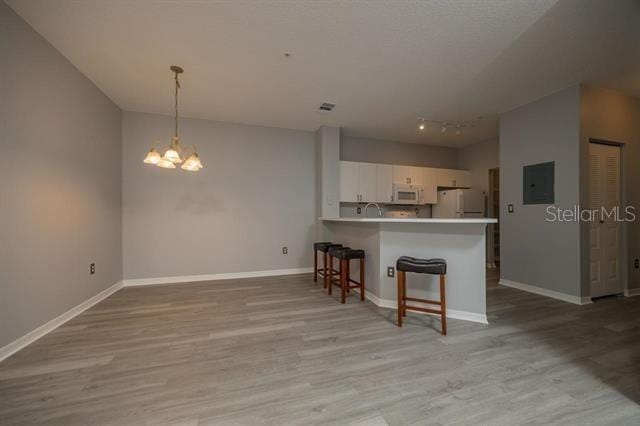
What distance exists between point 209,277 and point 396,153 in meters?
4.54

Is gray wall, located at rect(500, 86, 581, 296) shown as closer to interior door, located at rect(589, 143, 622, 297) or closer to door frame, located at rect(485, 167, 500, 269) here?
interior door, located at rect(589, 143, 622, 297)

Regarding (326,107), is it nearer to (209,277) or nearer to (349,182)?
(349,182)

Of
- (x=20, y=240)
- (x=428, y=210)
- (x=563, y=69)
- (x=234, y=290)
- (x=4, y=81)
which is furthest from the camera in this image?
(x=428, y=210)

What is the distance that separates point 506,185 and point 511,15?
2.56 metres

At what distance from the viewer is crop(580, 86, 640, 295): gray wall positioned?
291 cm

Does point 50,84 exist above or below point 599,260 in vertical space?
above

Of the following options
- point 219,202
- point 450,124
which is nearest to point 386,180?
point 450,124

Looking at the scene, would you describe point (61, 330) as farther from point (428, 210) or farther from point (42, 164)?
point (428, 210)

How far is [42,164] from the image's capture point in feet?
7.12

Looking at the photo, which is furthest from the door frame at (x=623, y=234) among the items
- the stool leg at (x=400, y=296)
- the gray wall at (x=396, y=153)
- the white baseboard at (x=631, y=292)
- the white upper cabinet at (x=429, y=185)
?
the stool leg at (x=400, y=296)

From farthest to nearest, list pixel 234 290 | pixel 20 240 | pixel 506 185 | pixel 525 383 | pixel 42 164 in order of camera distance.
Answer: pixel 506 185 → pixel 234 290 → pixel 42 164 → pixel 20 240 → pixel 525 383

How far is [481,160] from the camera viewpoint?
5254mm

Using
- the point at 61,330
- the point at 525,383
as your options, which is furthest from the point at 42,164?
the point at 525,383

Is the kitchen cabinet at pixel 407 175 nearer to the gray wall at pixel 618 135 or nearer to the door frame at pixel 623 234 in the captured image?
the gray wall at pixel 618 135
